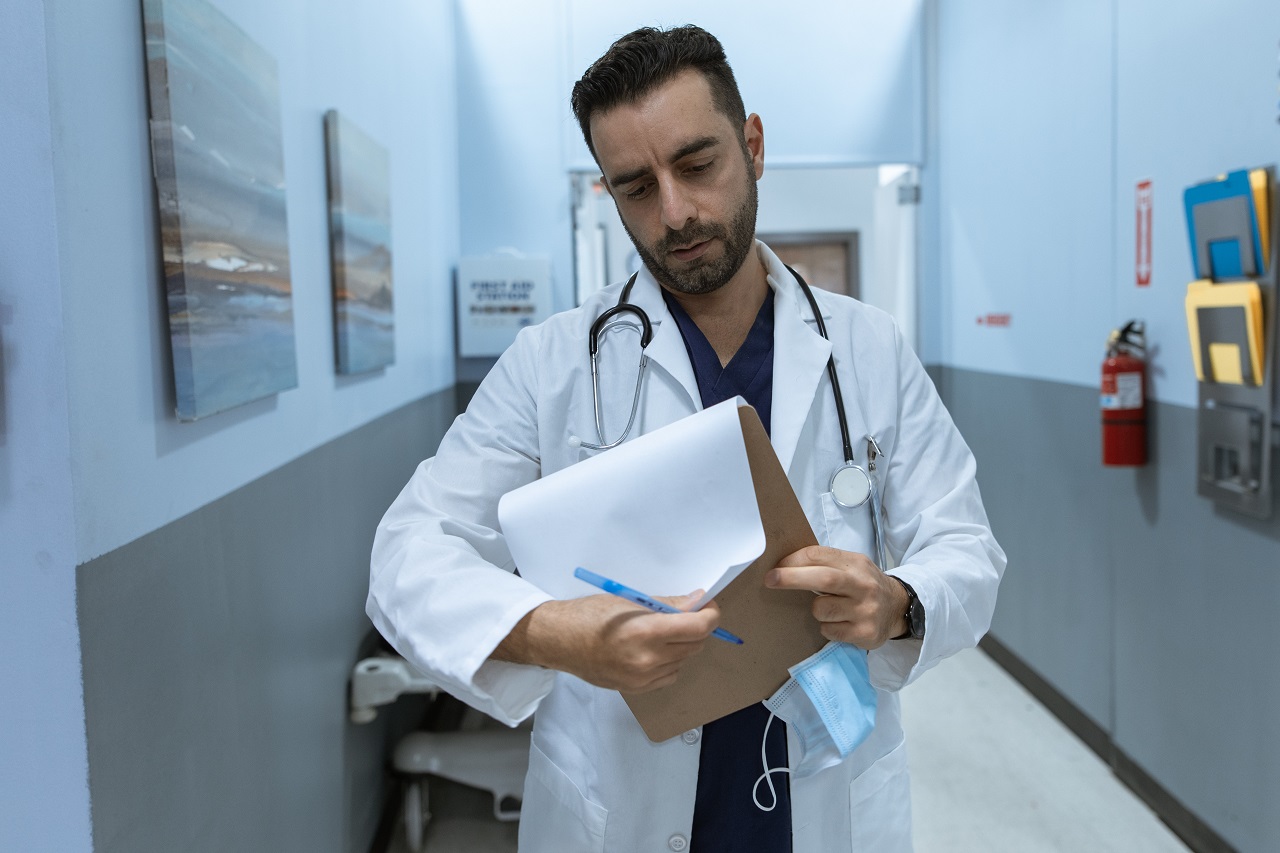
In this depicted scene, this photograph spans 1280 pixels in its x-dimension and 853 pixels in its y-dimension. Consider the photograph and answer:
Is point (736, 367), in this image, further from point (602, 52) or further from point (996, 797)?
point (602, 52)

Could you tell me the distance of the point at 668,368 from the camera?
1071 mm

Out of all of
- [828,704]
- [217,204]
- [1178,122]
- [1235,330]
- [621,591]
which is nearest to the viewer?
[621,591]

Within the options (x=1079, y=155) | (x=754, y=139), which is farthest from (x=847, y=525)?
(x=1079, y=155)

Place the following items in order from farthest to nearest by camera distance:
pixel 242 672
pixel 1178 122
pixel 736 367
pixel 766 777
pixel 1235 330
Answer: pixel 1178 122, pixel 1235 330, pixel 242 672, pixel 736 367, pixel 766 777

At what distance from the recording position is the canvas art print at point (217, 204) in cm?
116

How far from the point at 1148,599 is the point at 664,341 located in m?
1.75

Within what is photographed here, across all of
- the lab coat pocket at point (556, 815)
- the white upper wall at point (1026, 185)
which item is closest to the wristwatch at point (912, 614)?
the lab coat pocket at point (556, 815)

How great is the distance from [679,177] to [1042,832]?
1884 mm

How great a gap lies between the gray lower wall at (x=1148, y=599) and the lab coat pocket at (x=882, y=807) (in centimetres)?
113

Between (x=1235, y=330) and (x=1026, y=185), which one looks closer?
(x=1235, y=330)

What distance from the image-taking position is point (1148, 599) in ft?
7.50

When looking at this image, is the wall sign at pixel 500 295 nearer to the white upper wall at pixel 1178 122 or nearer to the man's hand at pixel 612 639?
the white upper wall at pixel 1178 122

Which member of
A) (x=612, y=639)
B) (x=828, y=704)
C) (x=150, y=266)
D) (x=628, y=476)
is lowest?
(x=828, y=704)

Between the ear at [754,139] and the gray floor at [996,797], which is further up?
the ear at [754,139]
